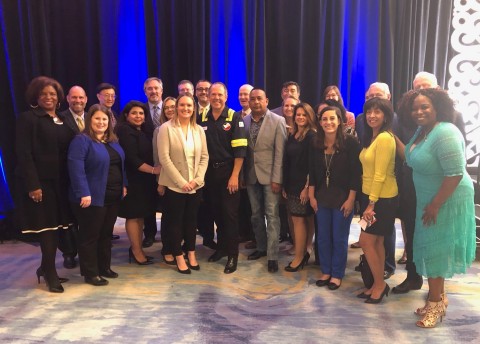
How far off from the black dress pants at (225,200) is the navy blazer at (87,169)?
78cm

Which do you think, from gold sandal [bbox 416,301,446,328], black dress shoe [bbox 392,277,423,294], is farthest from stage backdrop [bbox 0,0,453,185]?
gold sandal [bbox 416,301,446,328]

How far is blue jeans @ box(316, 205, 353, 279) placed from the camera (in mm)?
2621

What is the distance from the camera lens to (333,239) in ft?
8.81

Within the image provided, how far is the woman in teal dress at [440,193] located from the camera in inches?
78.7

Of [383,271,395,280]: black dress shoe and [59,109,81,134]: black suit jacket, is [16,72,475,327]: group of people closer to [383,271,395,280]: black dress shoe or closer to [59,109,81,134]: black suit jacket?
[59,109,81,134]: black suit jacket

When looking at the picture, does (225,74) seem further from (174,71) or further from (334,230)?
(334,230)

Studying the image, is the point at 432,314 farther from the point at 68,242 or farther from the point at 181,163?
the point at 68,242

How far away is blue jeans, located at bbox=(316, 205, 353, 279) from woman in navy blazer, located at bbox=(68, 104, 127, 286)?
1.44m

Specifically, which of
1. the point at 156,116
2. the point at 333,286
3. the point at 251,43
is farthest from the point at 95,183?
the point at 251,43

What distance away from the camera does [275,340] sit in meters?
2.05

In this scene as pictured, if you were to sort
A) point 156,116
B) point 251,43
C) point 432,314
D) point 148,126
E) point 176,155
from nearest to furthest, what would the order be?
point 432,314, point 176,155, point 148,126, point 156,116, point 251,43

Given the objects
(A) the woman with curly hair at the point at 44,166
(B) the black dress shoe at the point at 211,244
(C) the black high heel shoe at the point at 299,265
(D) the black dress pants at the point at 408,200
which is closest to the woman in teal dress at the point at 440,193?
(D) the black dress pants at the point at 408,200

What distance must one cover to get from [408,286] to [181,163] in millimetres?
1769

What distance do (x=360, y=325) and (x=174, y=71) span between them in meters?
3.28
